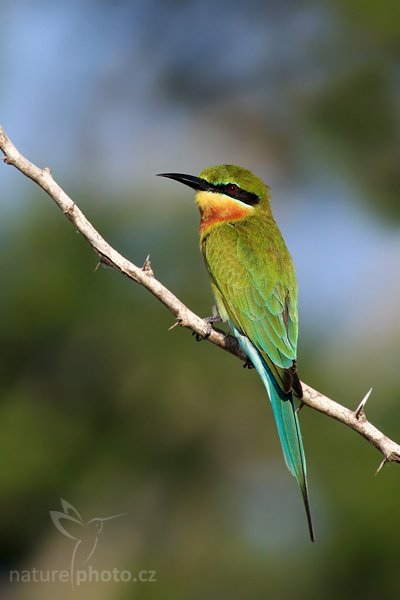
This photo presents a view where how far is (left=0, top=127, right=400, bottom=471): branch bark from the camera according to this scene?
2594 mm

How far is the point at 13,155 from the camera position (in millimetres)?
2555

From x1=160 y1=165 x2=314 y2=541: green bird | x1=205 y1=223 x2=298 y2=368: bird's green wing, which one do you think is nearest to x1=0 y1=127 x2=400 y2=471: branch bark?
x1=160 y1=165 x2=314 y2=541: green bird

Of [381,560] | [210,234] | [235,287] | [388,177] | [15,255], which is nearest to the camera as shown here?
[235,287]

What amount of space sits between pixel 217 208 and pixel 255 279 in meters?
0.46

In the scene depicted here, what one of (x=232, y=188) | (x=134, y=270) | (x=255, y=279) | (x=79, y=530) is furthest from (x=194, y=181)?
(x=79, y=530)

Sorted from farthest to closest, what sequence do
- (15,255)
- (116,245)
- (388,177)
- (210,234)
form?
(388,177)
(15,255)
(116,245)
(210,234)

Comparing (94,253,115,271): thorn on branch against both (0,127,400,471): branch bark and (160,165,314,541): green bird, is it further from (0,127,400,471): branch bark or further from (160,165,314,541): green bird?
(160,165,314,541): green bird

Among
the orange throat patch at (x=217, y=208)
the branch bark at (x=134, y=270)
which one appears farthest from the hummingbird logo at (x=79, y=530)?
the branch bark at (x=134, y=270)

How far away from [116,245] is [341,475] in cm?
204

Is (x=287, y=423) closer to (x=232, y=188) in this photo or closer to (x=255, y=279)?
(x=255, y=279)

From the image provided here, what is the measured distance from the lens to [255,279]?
11.5 feet

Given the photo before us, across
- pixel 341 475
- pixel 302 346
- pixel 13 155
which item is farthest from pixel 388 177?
pixel 13 155

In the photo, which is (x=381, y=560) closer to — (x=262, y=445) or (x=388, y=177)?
(x=262, y=445)

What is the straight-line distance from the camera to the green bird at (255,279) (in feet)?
9.84
